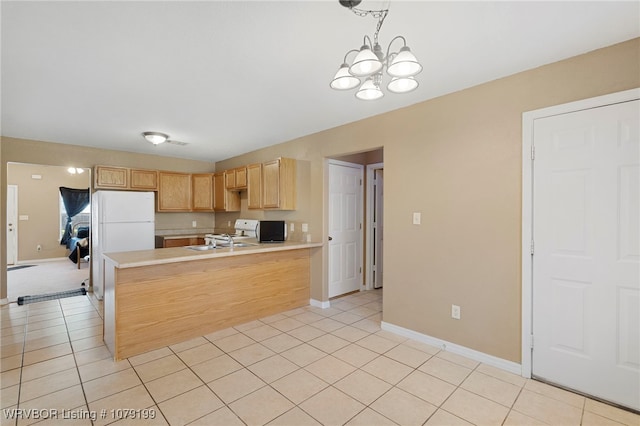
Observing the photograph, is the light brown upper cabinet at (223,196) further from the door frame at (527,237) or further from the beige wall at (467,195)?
the door frame at (527,237)

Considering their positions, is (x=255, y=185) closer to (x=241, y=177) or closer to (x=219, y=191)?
(x=241, y=177)

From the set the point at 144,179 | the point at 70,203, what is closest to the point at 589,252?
the point at 144,179

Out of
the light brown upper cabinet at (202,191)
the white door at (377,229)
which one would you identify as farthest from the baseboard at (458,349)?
the light brown upper cabinet at (202,191)

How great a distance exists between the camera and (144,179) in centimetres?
518

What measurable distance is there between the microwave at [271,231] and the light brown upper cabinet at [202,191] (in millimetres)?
2109

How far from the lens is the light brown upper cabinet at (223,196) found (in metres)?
5.52

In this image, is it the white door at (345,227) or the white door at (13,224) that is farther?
the white door at (13,224)

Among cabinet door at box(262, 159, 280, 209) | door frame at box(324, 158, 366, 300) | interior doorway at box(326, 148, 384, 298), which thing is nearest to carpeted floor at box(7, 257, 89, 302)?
cabinet door at box(262, 159, 280, 209)

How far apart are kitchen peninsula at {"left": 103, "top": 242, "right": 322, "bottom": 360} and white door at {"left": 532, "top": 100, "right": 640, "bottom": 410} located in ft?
8.83

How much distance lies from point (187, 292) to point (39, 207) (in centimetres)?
724

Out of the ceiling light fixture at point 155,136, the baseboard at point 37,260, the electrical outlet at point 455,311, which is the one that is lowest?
the baseboard at point 37,260

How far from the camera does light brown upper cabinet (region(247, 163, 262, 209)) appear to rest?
14.9 ft

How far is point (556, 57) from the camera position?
2123mm

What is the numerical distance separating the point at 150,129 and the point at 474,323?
436 cm
